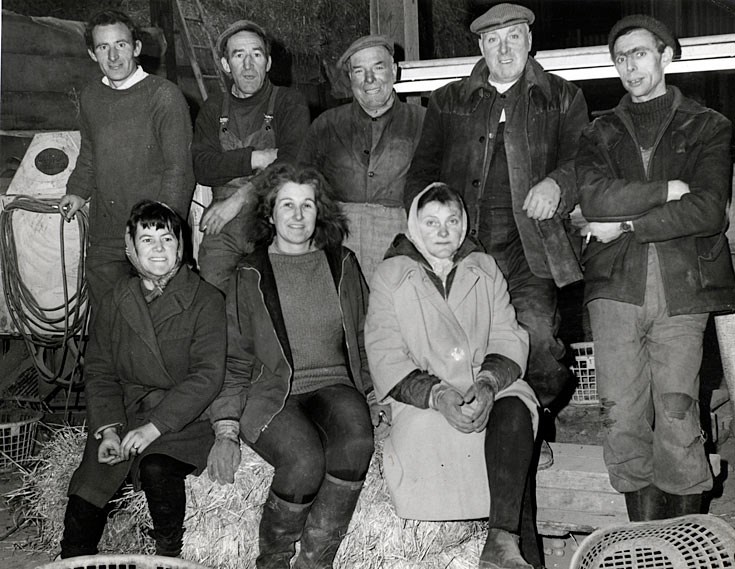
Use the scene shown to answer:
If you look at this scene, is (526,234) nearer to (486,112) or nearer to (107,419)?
(486,112)

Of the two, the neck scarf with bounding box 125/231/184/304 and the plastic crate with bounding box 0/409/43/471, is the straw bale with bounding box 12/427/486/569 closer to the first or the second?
the neck scarf with bounding box 125/231/184/304

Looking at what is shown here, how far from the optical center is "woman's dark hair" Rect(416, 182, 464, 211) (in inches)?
139

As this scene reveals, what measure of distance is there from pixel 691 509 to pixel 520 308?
1068 mm

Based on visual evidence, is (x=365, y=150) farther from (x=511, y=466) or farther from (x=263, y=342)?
(x=511, y=466)

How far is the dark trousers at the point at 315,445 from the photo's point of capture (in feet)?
11.0

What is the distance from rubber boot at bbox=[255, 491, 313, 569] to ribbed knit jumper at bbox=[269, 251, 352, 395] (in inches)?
19.2

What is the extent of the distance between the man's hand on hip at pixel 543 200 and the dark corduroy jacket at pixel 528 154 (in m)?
0.06

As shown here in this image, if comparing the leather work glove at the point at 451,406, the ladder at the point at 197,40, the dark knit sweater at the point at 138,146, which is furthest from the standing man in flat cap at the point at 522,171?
the ladder at the point at 197,40

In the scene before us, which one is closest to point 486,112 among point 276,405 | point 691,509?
point 276,405

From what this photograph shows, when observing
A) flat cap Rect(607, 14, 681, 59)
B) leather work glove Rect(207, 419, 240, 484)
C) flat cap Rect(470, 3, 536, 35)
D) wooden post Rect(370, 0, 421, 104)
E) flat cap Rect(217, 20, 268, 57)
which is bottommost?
leather work glove Rect(207, 419, 240, 484)

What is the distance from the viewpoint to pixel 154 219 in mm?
3701

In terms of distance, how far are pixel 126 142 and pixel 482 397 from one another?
88.3 inches

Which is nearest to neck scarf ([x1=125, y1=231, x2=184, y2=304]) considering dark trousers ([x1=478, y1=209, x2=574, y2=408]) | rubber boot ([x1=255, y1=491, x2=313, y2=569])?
rubber boot ([x1=255, y1=491, x2=313, y2=569])

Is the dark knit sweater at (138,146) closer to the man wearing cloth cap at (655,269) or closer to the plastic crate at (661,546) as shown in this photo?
the man wearing cloth cap at (655,269)
